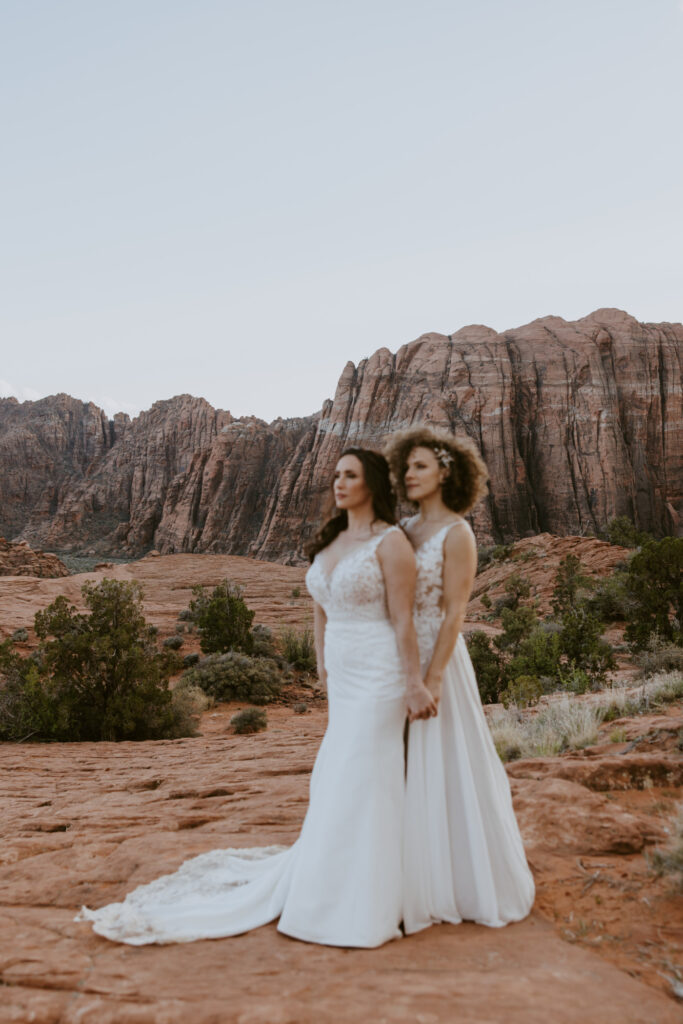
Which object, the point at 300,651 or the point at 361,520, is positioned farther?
the point at 300,651

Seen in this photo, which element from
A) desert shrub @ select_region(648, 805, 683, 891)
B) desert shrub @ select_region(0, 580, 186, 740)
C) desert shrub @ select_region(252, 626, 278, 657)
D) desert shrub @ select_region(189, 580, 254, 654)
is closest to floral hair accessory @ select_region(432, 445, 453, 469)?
desert shrub @ select_region(648, 805, 683, 891)

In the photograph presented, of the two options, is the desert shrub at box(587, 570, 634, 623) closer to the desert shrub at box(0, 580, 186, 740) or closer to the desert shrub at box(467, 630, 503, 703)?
the desert shrub at box(467, 630, 503, 703)

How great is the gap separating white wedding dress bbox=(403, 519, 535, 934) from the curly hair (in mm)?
276

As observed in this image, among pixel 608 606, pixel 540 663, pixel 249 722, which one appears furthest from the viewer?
pixel 608 606

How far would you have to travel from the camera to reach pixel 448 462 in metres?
3.35

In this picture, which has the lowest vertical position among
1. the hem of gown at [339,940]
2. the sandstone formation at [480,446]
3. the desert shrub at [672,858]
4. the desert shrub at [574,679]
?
the desert shrub at [574,679]

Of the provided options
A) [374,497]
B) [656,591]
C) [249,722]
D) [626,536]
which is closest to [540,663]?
[656,591]

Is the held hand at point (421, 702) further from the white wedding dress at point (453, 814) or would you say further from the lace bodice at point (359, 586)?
the lace bodice at point (359, 586)

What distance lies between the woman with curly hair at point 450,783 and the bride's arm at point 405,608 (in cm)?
9

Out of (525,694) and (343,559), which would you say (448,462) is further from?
(525,694)

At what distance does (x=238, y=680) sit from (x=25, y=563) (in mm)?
26277

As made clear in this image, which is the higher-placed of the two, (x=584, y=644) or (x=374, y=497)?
(x=374, y=497)

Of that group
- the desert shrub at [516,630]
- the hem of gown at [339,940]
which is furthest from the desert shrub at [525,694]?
the desert shrub at [516,630]

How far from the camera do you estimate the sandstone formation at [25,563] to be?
113ft
